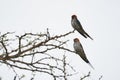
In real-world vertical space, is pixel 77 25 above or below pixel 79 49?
above

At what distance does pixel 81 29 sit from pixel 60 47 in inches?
140

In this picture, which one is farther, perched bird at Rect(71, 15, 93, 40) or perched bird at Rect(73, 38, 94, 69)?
perched bird at Rect(71, 15, 93, 40)

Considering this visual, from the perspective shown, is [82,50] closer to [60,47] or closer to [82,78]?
[82,78]

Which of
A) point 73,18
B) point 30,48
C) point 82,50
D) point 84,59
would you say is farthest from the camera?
point 73,18

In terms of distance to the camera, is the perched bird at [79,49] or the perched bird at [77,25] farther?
the perched bird at [77,25]

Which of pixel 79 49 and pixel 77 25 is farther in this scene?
pixel 77 25

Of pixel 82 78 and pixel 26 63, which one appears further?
pixel 82 78

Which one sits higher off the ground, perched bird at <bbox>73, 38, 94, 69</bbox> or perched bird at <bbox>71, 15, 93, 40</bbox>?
perched bird at <bbox>71, 15, 93, 40</bbox>

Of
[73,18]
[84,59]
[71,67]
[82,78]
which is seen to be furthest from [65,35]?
[73,18]

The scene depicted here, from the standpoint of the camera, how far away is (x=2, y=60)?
22.8 feet

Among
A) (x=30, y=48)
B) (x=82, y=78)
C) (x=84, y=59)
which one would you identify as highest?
(x=30, y=48)

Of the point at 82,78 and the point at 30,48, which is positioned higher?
the point at 30,48

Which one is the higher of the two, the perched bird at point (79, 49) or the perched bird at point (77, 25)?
the perched bird at point (77, 25)

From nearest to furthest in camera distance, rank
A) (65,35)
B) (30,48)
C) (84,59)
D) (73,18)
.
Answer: (65,35) < (30,48) < (84,59) < (73,18)
